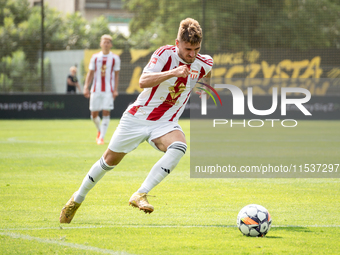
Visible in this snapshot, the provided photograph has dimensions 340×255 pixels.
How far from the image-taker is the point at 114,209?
612 centimetres

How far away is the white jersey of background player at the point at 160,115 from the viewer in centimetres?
523

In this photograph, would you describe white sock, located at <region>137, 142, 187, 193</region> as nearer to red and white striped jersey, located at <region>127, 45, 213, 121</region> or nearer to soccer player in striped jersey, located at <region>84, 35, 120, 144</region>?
red and white striped jersey, located at <region>127, 45, 213, 121</region>

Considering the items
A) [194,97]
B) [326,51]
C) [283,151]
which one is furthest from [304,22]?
[283,151]

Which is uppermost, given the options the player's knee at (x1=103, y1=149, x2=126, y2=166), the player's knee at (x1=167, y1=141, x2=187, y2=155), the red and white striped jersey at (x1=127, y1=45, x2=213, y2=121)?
the red and white striped jersey at (x1=127, y1=45, x2=213, y2=121)

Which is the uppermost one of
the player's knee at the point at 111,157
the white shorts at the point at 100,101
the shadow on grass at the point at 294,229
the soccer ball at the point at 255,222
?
the player's knee at the point at 111,157

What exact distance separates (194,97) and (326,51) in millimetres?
9603

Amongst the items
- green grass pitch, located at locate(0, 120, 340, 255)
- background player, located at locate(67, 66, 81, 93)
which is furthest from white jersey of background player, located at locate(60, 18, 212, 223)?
background player, located at locate(67, 66, 81, 93)

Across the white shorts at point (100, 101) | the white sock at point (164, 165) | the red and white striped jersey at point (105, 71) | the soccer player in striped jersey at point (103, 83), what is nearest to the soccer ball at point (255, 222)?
the white sock at point (164, 165)

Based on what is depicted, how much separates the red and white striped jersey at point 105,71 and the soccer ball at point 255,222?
9005 millimetres

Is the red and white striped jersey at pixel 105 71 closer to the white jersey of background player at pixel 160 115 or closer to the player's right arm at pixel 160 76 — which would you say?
the white jersey of background player at pixel 160 115

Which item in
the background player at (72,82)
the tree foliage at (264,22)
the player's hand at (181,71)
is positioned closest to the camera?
the player's hand at (181,71)

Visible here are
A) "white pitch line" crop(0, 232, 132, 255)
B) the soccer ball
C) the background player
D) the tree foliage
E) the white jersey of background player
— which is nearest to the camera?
"white pitch line" crop(0, 232, 132, 255)

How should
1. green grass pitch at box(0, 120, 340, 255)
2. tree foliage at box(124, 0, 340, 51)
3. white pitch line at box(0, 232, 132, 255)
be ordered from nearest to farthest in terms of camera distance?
white pitch line at box(0, 232, 132, 255)
green grass pitch at box(0, 120, 340, 255)
tree foliage at box(124, 0, 340, 51)

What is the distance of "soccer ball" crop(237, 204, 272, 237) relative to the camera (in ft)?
15.9
